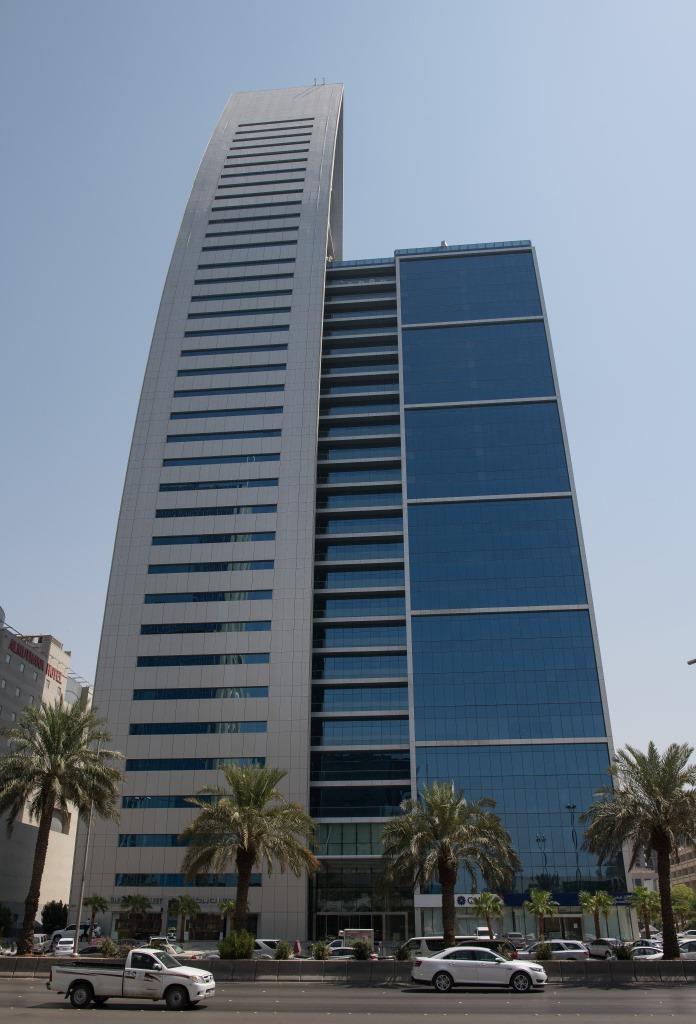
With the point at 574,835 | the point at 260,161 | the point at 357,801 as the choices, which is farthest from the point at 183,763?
the point at 260,161

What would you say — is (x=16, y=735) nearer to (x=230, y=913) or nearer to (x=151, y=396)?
(x=230, y=913)

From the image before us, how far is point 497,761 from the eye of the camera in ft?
245

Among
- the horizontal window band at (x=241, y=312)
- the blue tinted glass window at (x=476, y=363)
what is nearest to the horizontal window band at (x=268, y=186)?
the horizontal window band at (x=241, y=312)

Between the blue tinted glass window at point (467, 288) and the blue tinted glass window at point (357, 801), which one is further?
the blue tinted glass window at point (467, 288)

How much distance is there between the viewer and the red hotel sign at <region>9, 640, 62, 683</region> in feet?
344

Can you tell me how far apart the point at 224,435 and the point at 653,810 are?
6200cm

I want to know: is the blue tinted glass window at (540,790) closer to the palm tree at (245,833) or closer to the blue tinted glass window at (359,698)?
the blue tinted glass window at (359,698)

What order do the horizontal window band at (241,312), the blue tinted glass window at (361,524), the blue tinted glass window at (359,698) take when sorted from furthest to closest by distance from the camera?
1. the horizontal window band at (241,312)
2. the blue tinted glass window at (361,524)
3. the blue tinted glass window at (359,698)

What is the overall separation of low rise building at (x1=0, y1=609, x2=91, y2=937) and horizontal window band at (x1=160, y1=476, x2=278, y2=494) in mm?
29429

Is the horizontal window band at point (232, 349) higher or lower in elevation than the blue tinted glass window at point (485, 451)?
higher

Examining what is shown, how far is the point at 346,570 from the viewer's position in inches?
3467

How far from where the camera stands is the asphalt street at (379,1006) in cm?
2253

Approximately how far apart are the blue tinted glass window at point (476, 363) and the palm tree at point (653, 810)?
56251 mm

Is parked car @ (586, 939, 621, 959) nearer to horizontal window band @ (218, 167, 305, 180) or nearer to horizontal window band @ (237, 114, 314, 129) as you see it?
horizontal window band @ (218, 167, 305, 180)
